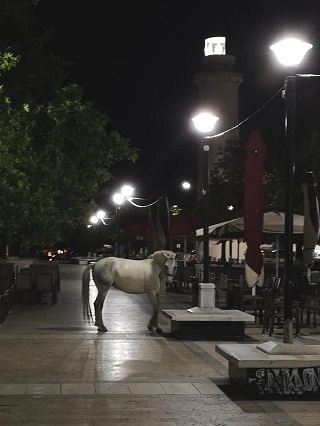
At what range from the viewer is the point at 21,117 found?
20641 mm

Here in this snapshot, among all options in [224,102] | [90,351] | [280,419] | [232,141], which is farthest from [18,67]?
[224,102]

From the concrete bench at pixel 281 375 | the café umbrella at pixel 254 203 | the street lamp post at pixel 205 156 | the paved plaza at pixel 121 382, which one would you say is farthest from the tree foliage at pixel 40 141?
the concrete bench at pixel 281 375

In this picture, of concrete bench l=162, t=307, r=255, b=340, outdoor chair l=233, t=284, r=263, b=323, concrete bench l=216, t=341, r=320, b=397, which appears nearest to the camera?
concrete bench l=216, t=341, r=320, b=397

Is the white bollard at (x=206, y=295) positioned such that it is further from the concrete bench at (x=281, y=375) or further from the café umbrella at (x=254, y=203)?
the concrete bench at (x=281, y=375)

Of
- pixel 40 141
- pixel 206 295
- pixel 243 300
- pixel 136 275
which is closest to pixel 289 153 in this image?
pixel 206 295

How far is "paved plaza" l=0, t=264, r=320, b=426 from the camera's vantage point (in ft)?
27.9

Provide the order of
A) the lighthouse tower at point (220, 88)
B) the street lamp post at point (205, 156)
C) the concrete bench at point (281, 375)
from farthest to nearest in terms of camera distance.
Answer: the lighthouse tower at point (220, 88)
the street lamp post at point (205, 156)
the concrete bench at point (281, 375)

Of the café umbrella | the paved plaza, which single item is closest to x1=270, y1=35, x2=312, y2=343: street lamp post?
the paved plaza

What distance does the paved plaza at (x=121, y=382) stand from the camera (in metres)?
8.52

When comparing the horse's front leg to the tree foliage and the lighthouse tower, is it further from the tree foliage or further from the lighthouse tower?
the lighthouse tower

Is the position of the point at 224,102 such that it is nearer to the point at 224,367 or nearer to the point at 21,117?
the point at 21,117

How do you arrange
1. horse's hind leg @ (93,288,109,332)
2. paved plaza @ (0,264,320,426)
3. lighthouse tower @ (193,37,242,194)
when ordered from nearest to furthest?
paved plaza @ (0,264,320,426) < horse's hind leg @ (93,288,109,332) < lighthouse tower @ (193,37,242,194)

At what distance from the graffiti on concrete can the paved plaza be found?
16 centimetres

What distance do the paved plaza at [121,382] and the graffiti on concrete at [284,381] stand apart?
0.54ft
